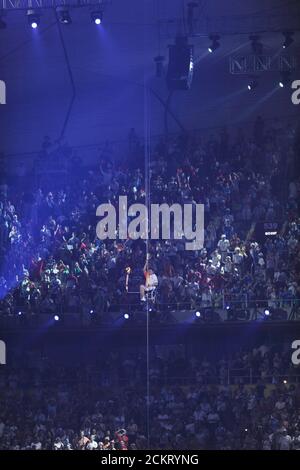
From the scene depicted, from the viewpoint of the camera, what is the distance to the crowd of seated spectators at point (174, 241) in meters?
26.0

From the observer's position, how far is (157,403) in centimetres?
2533

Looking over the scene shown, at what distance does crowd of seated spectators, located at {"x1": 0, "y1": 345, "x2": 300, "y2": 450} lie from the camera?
24.4m

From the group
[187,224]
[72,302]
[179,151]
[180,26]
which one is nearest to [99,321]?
[72,302]

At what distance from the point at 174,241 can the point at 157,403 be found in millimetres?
3492

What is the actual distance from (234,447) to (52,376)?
170 inches

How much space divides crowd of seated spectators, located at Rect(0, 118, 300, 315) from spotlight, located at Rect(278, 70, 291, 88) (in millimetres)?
1043

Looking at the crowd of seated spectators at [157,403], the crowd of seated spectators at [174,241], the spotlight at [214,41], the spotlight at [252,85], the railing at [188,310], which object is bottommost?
the crowd of seated spectators at [157,403]

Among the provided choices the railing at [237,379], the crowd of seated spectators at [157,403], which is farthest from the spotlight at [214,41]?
the railing at [237,379]

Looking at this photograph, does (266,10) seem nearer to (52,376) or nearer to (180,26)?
(180,26)

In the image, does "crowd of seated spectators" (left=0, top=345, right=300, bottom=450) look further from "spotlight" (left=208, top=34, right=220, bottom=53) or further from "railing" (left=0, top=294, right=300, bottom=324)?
"spotlight" (left=208, top=34, right=220, bottom=53)

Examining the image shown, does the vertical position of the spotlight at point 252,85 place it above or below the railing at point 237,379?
above

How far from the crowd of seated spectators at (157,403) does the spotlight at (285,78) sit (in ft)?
20.8

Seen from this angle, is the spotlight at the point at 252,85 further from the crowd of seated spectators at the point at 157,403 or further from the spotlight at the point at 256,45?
the crowd of seated spectators at the point at 157,403

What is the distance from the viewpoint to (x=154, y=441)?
24562 millimetres
